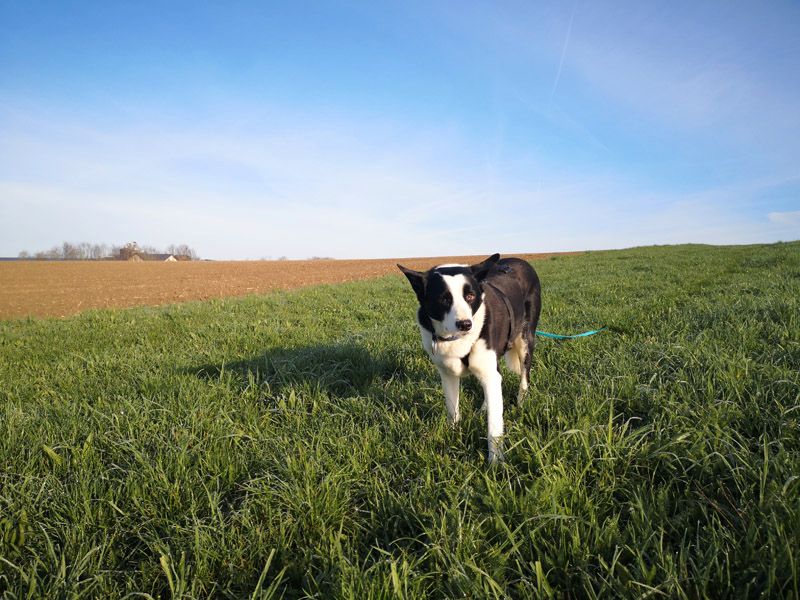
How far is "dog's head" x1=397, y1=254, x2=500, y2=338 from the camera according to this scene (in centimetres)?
304

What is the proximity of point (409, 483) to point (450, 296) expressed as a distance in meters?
1.43

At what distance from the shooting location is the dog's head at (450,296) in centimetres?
304

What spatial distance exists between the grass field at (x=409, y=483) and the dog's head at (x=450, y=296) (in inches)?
30.9

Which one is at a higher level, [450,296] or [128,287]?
[450,296]

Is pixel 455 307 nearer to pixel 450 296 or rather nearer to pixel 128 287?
pixel 450 296

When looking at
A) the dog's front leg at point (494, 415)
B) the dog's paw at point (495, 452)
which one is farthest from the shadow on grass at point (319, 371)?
the dog's paw at point (495, 452)

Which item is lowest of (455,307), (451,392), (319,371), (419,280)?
(319,371)

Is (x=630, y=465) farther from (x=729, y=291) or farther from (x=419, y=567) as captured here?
(x=729, y=291)

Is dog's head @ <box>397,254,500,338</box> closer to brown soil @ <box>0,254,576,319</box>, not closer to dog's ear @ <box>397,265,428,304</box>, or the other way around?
dog's ear @ <box>397,265,428,304</box>

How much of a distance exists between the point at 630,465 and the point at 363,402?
6.85 ft

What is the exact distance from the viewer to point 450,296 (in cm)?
317

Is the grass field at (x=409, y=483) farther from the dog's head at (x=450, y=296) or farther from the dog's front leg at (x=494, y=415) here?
the dog's head at (x=450, y=296)

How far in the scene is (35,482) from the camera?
2.50 metres

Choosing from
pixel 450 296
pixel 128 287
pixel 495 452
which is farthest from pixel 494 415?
pixel 128 287
